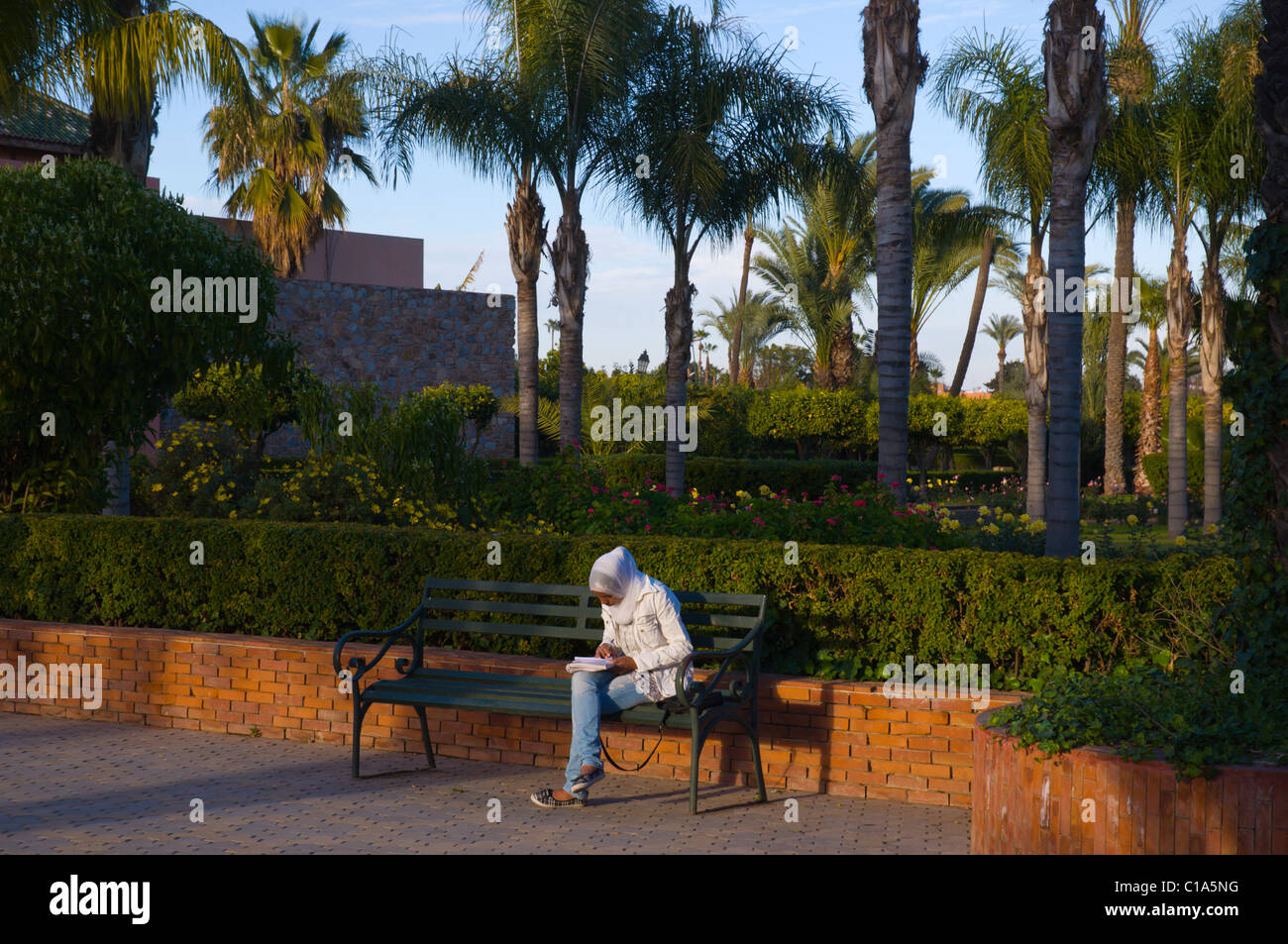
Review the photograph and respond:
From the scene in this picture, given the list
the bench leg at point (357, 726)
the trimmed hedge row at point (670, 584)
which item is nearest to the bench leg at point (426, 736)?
the bench leg at point (357, 726)

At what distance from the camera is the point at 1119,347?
2394 cm

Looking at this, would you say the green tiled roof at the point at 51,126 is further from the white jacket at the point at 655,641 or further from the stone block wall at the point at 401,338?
the white jacket at the point at 655,641

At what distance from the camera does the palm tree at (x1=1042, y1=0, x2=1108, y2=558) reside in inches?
365

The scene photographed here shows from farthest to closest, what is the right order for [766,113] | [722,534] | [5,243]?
[766,113] → [5,243] → [722,534]

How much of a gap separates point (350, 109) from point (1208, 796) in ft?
53.5

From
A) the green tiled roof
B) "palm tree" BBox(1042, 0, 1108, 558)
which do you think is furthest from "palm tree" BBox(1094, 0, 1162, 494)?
the green tiled roof

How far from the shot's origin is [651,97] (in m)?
17.2

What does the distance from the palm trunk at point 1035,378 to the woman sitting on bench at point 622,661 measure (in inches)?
540

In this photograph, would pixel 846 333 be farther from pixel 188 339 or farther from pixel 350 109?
pixel 188 339

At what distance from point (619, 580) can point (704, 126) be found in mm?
12792

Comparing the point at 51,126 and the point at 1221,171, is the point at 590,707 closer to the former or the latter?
the point at 1221,171

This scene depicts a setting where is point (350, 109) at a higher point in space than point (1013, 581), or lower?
higher

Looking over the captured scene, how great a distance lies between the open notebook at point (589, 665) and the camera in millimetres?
5595

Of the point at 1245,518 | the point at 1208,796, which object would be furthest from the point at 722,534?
the point at 1208,796
